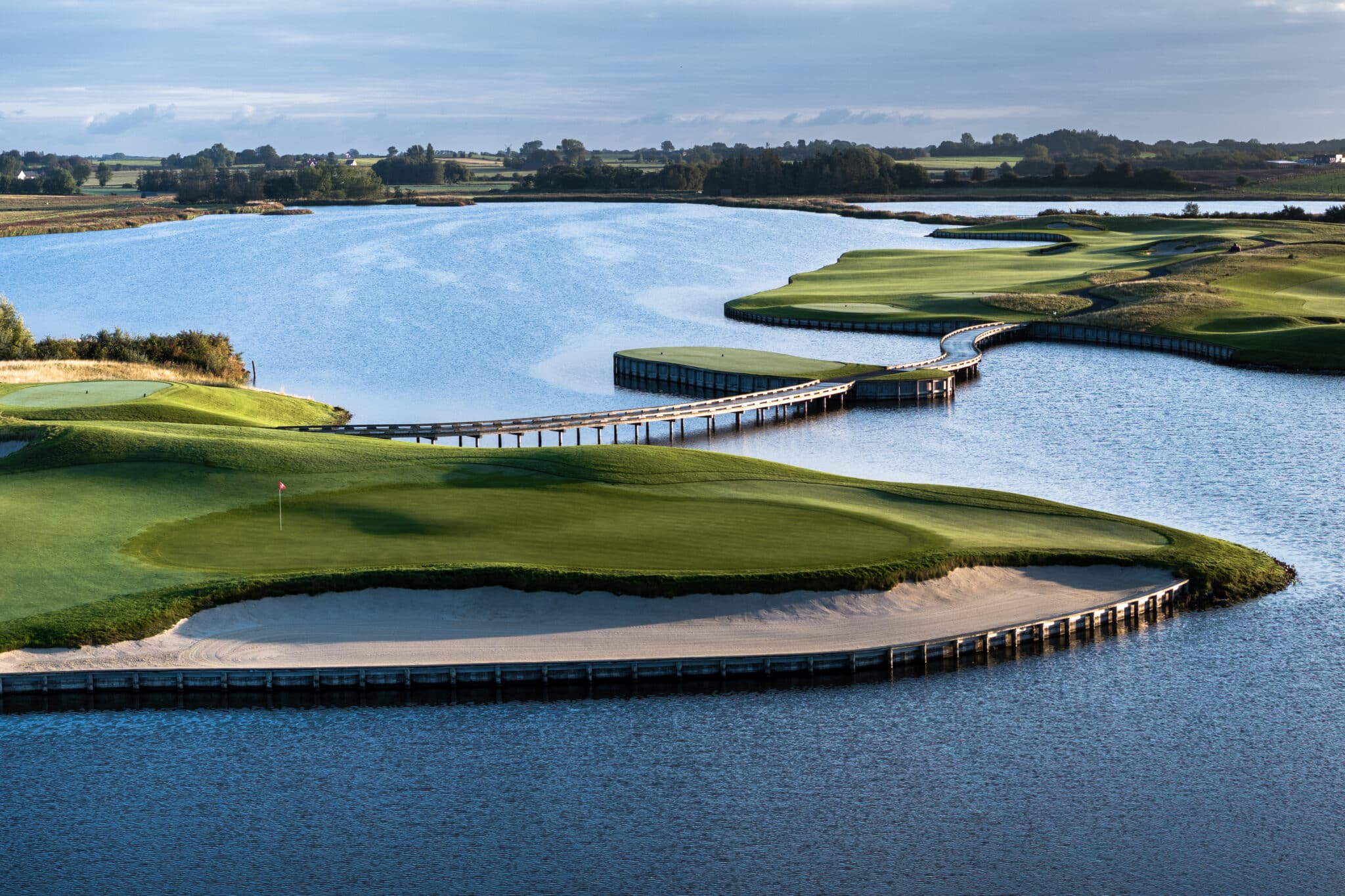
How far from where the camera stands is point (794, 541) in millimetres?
44719

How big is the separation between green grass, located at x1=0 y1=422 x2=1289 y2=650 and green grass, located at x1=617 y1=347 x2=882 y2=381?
100 feet

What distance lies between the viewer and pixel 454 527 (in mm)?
45719

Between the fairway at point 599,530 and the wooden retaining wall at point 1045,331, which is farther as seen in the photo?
the wooden retaining wall at point 1045,331

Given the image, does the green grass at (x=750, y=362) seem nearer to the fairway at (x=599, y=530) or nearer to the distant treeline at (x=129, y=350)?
the distant treeline at (x=129, y=350)

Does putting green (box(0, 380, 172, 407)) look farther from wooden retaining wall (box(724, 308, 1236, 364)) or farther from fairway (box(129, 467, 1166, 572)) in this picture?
wooden retaining wall (box(724, 308, 1236, 364))

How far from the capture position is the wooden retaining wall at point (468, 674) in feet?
120

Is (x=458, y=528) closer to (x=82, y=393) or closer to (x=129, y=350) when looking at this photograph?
(x=82, y=393)

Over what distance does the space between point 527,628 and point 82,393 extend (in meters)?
39.7

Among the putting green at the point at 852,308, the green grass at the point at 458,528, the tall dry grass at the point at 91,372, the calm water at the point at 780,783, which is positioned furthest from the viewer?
the putting green at the point at 852,308

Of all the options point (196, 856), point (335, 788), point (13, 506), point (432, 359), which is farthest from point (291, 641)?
point (432, 359)

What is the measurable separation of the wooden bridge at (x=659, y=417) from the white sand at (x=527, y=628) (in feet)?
85.0

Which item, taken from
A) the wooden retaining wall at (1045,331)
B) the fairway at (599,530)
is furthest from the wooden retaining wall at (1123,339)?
the fairway at (599,530)

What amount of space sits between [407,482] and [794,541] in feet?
→ 48.5

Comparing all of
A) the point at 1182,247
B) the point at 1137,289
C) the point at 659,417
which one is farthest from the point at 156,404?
the point at 1182,247
